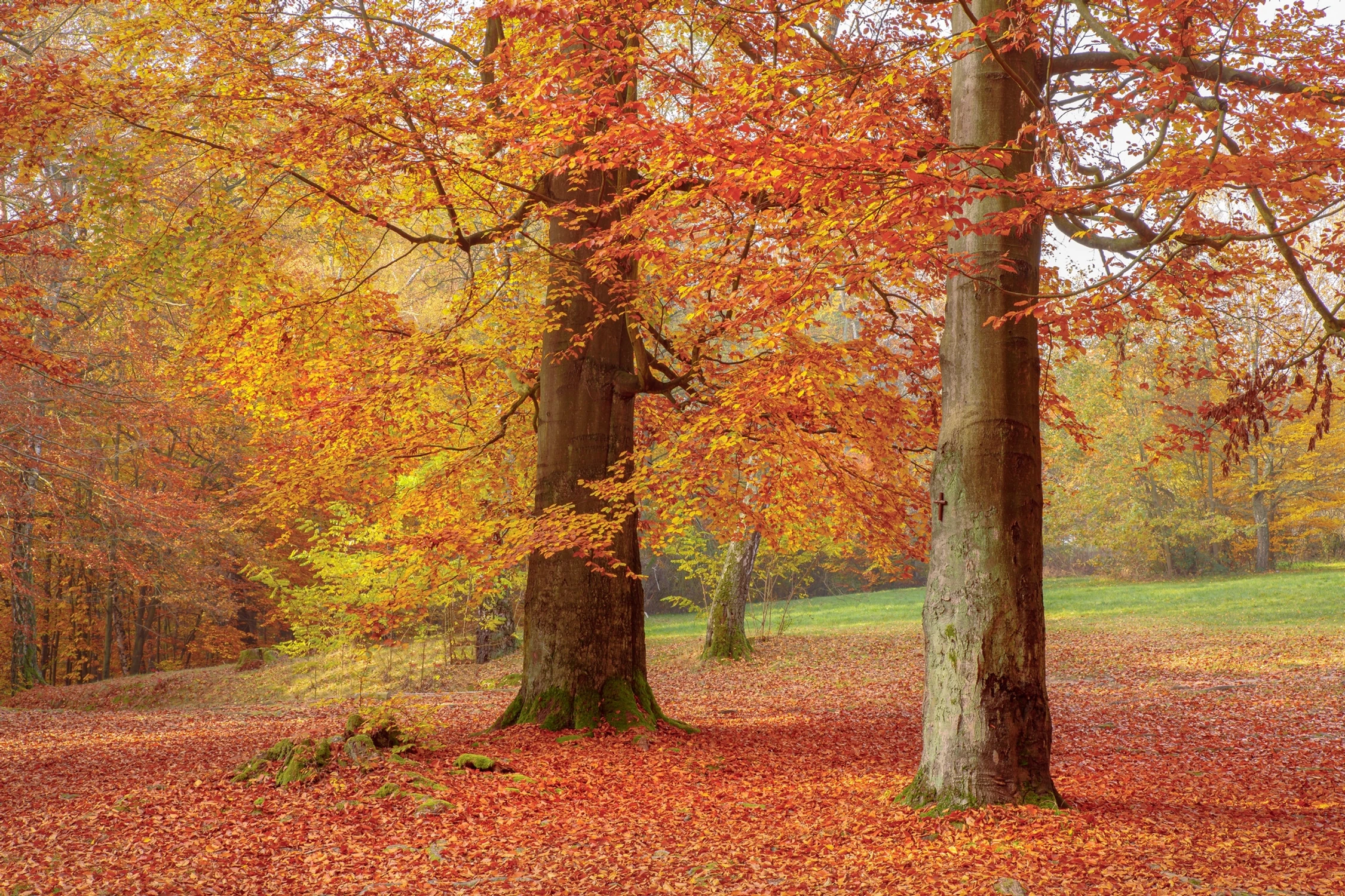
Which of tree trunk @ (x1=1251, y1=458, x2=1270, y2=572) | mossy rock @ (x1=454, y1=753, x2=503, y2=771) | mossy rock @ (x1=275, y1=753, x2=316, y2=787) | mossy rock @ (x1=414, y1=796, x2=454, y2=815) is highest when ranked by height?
tree trunk @ (x1=1251, y1=458, x2=1270, y2=572)

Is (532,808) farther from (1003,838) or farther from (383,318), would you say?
(383,318)

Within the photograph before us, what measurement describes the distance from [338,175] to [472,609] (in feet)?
36.1

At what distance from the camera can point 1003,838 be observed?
180 inches

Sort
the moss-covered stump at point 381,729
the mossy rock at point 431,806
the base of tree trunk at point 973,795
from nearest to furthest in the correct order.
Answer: the base of tree trunk at point 973,795 → the mossy rock at point 431,806 → the moss-covered stump at point 381,729

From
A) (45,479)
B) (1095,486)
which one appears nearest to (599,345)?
(45,479)

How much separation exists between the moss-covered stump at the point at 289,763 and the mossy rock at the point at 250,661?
535 inches

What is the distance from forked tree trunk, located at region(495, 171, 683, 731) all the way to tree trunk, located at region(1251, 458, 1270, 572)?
2543 cm

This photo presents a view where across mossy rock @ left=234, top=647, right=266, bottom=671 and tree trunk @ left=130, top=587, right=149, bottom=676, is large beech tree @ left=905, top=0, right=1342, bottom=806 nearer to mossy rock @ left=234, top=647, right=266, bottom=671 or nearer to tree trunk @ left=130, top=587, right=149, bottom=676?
mossy rock @ left=234, top=647, right=266, bottom=671

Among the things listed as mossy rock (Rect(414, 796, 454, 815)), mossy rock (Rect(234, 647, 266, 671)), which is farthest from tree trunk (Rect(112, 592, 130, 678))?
mossy rock (Rect(414, 796, 454, 815))

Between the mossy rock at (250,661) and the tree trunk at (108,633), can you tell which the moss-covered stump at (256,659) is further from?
the tree trunk at (108,633)

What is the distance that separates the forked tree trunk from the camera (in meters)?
7.86

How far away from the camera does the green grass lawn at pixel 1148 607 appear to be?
18.4 meters

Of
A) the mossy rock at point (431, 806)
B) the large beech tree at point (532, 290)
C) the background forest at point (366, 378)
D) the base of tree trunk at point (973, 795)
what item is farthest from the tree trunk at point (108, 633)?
the base of tree trunk at point (973, 795)

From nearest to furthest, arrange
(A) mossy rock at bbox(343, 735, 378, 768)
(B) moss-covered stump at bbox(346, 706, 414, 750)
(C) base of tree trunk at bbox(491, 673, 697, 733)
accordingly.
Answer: (A) mossy rock at bbox(343, 735, 378, 768) → (B) moss-covered stump at bbox(346, 706, 414, 750) → (C) base of tree trunk at bbox(491, 673, 697, 733)
